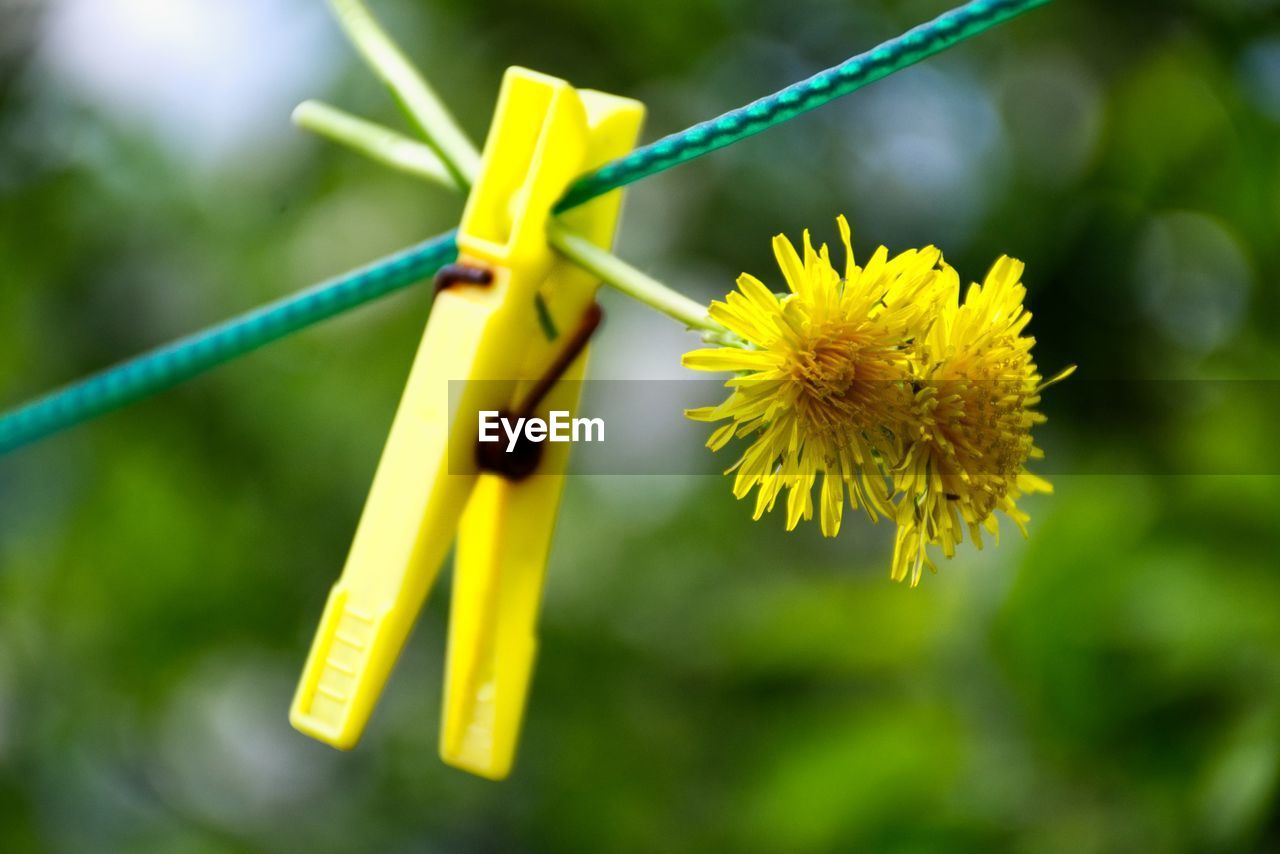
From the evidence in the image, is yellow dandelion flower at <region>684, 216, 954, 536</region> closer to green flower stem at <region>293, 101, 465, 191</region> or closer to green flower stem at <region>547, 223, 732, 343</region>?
green flower stem at <region>547, 223, 732, 343</region>

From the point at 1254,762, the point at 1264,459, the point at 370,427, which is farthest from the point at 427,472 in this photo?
the point at 370,427

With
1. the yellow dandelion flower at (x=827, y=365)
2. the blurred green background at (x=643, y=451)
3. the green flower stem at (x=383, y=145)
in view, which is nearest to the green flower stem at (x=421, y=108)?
the green flower stem at (x=383, y=145)

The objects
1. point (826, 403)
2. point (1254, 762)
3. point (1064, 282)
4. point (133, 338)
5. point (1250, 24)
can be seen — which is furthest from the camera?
point (133, 338)

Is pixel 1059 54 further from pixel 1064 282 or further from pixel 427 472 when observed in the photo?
pixel 427 472

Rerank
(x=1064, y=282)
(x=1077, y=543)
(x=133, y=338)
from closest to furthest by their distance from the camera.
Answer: (x=1077, y=543) → (x=1064, y=282) → (x=133, y=338)

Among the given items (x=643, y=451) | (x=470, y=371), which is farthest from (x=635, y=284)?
(x=643, y=451)

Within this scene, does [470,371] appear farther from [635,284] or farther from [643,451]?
[643,451]

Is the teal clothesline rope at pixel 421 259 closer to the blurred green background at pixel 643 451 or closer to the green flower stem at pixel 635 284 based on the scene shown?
the green flower stem at pixel 635 284
